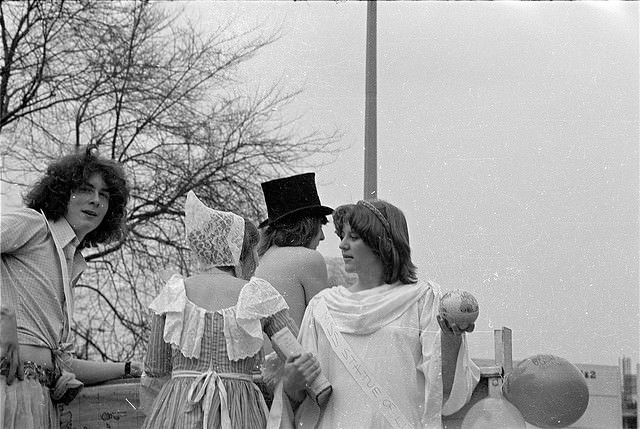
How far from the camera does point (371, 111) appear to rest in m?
4.26

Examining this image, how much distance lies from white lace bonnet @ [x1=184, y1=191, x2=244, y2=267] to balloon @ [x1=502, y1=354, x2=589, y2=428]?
0.90 metres

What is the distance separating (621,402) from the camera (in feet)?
11.6

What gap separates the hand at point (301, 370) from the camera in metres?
2.85

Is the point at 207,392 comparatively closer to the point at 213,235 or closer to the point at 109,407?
the point at 213,235

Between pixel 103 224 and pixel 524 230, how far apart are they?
157 centimetres

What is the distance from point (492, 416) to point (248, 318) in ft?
2.46

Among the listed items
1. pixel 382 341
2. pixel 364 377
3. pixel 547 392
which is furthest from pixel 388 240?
pixel 547 392

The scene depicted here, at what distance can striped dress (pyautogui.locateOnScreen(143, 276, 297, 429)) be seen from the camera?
2.90m

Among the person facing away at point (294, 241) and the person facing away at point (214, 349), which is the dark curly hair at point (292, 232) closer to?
the person facing away at point (294, 241)

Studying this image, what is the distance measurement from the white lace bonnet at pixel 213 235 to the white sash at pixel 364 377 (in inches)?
14.2

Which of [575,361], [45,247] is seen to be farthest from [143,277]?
[575,361]

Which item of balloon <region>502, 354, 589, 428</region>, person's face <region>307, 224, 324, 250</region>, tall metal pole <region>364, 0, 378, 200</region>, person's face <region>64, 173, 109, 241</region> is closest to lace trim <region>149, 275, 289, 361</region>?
person's face <region>64, 173, 109, 241</region>

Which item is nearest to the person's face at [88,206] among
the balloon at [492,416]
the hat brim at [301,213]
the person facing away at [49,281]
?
the person facing away at [49,281]

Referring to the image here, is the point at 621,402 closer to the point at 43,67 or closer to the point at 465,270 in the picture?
the point at 465,270
